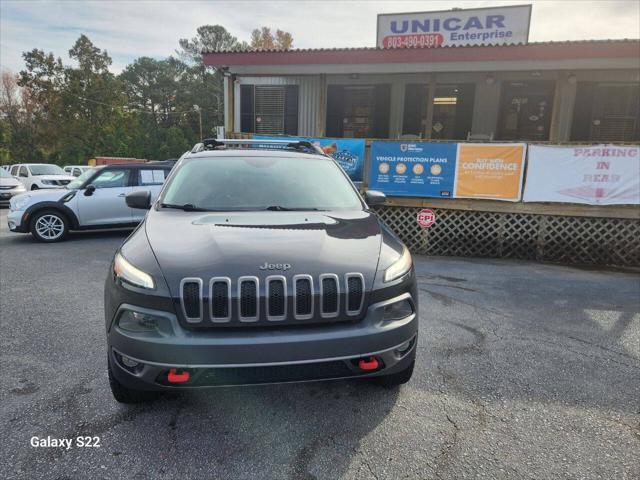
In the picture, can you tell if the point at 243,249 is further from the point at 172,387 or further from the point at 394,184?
the point at 394,184

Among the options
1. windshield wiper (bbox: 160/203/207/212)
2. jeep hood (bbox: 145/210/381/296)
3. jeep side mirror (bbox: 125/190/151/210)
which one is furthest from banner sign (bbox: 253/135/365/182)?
jeep hood (bbox: 145/210/381/296)

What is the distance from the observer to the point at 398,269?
2.59 meters

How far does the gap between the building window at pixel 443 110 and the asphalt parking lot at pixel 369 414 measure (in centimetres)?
829

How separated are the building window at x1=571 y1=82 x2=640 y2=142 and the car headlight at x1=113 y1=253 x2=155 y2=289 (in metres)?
12.0

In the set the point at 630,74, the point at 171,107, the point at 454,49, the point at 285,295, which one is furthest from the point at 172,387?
the point at 171,107

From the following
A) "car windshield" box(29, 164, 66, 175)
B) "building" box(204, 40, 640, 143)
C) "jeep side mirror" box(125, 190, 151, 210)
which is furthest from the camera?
"car windshield" box(29, 164, 66, 175)

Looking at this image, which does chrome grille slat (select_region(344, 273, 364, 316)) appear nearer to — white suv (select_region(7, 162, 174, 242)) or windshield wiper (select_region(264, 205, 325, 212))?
windshield wiper (select_region(264, 205, 325, 212))

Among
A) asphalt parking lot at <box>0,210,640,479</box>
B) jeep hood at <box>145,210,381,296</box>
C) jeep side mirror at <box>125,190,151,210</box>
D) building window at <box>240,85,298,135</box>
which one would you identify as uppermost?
building window at <box>240,85,298,135</box>

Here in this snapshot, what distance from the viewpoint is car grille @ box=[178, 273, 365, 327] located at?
2.21m

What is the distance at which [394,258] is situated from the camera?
104 inches

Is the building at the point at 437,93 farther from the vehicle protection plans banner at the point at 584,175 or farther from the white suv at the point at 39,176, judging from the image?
the white suv at the point at 39,176

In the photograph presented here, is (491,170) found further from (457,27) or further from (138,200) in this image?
(457,27)

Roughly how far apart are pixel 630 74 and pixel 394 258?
38.2 feet

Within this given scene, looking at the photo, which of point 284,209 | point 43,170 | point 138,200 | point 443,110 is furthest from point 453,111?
point 43,170
